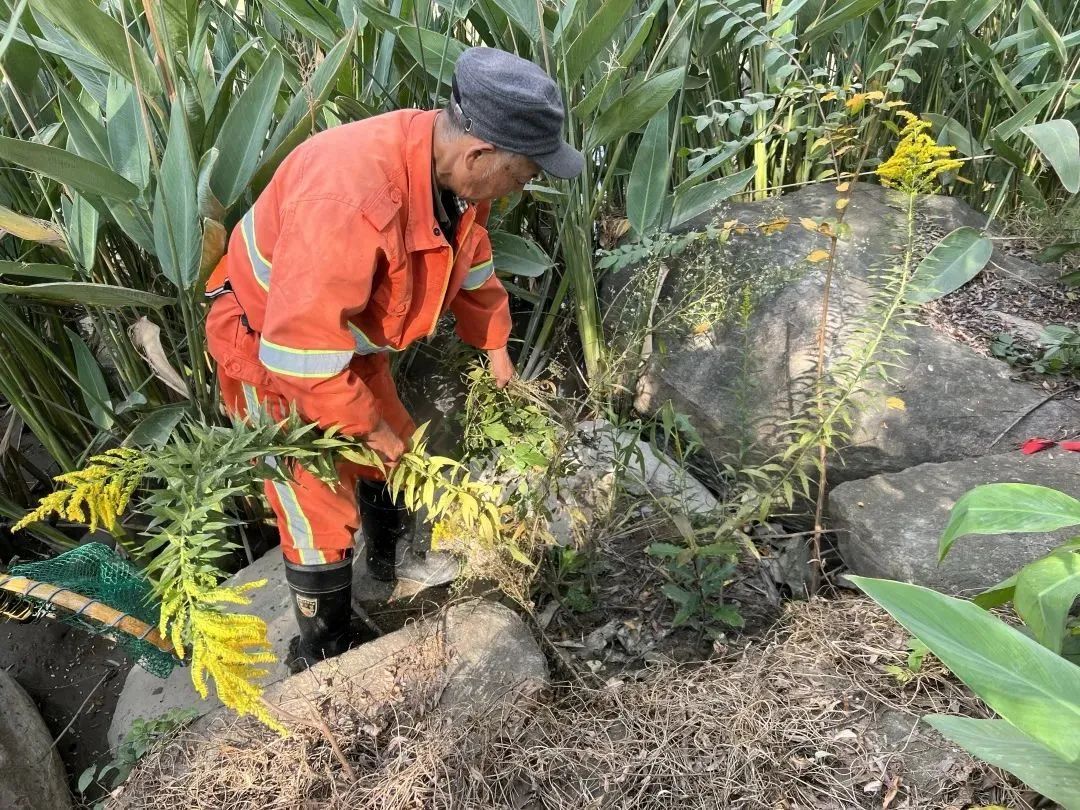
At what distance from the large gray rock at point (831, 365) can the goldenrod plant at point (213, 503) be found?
2.42 feet

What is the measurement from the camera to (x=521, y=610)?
1641 millimetres

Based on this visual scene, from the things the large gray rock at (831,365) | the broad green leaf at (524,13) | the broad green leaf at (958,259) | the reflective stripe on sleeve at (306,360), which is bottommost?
the large gray rock at (831,365)

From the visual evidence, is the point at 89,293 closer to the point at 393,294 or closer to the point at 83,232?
the point at 83,232

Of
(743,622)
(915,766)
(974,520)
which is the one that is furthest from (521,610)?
(974,520)

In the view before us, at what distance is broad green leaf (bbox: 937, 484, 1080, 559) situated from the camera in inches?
42.7

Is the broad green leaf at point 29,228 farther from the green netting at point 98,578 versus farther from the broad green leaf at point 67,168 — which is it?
the green netting at point 98,578

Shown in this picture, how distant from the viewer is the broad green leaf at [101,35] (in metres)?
1.32

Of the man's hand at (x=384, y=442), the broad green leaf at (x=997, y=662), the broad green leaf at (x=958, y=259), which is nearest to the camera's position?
the broad green leaf at (x=997, y=662)

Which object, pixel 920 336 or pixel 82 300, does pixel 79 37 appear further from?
pixel 920 336

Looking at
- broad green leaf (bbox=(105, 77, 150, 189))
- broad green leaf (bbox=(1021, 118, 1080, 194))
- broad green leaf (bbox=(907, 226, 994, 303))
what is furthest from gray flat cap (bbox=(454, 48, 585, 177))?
broad green leaf (bbox=(1021, 118, 1080, 194))

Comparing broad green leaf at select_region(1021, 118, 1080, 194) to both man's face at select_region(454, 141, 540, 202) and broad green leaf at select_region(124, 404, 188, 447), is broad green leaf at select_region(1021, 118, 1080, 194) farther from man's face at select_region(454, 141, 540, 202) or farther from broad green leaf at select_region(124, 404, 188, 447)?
broad green leaf at select_region(124, 404, 188, 447)

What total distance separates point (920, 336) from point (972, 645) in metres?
1.42

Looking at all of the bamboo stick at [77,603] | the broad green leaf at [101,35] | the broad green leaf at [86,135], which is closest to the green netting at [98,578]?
the bamboo stick at [77,603]

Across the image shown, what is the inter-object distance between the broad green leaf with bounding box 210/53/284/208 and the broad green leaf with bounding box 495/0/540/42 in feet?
1.71
